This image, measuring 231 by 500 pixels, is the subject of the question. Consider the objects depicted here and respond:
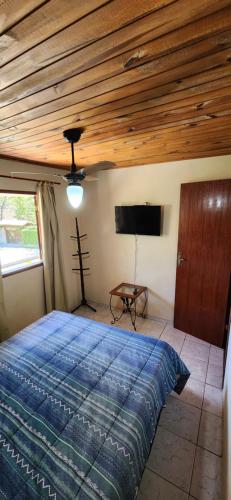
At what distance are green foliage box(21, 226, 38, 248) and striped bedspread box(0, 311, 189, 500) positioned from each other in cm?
141

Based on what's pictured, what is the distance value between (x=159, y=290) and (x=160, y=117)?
242 cm

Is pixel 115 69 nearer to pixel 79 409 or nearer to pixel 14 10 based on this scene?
pixel 14 10

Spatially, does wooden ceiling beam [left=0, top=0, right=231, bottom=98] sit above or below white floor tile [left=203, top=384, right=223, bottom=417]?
above

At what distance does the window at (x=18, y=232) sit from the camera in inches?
107

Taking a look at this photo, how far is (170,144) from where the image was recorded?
2041mm

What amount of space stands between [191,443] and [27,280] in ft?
8.06

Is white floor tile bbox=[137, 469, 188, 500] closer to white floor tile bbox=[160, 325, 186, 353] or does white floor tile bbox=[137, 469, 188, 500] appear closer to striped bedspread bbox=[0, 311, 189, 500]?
striped bedspread bbox=[0, 311, 189, 500]

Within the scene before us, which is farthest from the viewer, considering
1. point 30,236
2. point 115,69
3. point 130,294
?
point 130,294

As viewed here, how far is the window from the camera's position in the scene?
272cm

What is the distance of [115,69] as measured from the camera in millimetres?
923

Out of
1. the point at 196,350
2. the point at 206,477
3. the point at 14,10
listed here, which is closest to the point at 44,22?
the point at 14,10

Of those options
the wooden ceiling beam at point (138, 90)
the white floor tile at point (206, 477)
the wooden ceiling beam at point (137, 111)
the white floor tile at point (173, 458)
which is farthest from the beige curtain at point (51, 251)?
the white floor tile at point (206, 477)

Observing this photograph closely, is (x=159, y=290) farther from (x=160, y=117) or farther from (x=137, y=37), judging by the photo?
(x=137, y=37)

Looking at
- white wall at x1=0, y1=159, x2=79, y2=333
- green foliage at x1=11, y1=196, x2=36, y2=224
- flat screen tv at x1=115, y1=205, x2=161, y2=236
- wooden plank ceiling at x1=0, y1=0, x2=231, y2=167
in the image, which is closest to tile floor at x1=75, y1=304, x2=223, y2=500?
flat screen tv at x1=115, y1=205, x2=161, y2=236
